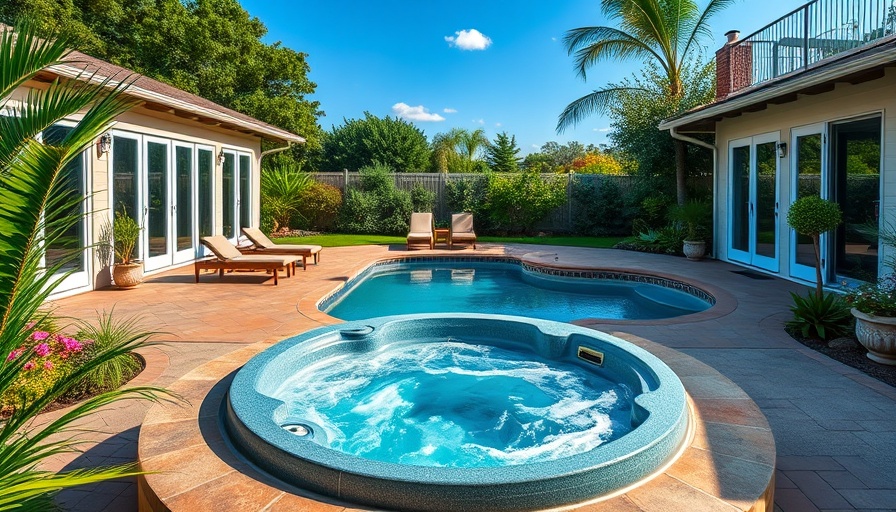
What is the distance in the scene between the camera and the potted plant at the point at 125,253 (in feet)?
30.5

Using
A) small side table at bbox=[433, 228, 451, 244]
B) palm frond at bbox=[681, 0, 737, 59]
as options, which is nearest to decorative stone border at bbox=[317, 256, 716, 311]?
small side table at bbox=[433, 228, 451, 244]

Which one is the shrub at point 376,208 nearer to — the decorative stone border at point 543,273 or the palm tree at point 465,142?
the decorative stone border at point 543,273

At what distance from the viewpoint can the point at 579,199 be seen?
63.1ft

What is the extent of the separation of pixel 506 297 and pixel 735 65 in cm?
777

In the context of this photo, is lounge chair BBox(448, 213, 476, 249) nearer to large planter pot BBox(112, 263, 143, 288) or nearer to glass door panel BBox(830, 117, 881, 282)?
large planter pot BBox(112, 263, 143, 288)

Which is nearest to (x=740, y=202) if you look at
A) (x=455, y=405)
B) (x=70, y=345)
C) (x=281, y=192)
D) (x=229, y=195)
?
(x=455, y=405)

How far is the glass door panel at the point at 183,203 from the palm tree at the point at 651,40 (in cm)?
1184

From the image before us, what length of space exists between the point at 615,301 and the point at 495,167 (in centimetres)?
2937

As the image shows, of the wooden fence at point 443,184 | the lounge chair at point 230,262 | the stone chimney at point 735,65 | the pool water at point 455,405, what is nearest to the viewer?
the pool water at point 455,405

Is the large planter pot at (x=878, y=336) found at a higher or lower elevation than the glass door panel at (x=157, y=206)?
lower

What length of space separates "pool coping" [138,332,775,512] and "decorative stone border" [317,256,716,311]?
5.08 metres

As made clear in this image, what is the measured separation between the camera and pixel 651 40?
56.1ft

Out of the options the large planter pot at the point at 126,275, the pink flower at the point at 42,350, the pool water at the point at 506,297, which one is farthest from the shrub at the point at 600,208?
the pink flower at the point at 42,350

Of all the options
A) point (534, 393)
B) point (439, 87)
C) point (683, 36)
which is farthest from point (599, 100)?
point (439, 87)
